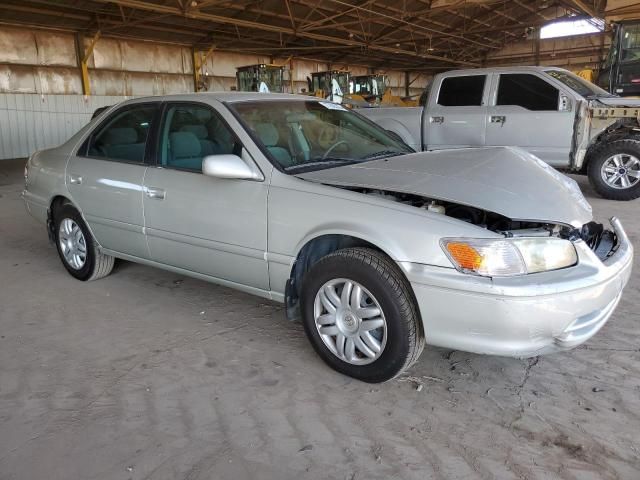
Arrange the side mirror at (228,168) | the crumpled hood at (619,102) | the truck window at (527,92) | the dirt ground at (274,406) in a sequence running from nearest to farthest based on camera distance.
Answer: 1. the dirt ground at (274,406)
2. the side mirror at (228,168)
3. the crumpled hood at (619,102)
4. the truck window at (527,92)

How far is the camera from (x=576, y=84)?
7.39m

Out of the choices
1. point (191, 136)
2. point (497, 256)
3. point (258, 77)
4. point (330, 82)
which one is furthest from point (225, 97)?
point (330, 82)

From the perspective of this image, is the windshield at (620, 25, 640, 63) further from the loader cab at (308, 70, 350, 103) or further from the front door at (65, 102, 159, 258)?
the front door at (65, 102, 159, 258)

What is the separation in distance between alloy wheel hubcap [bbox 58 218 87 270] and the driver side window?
1.28 m

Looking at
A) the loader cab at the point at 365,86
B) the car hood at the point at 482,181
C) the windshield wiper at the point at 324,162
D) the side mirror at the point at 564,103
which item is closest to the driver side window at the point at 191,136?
the windshield wiper at the point at 324,162

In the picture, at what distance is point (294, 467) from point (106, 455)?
2.66ft

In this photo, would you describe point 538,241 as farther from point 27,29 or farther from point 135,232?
point 27,29

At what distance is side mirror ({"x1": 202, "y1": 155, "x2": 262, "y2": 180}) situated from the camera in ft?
9.29

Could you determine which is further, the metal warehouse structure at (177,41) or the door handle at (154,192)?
the metal warehouse structure at (177,41)

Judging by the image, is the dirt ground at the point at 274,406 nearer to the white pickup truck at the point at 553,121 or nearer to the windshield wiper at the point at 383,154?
the windshield wiper at the point at 383,154

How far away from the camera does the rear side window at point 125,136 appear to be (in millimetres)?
3639

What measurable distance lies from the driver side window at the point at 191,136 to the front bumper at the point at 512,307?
62.6 inches

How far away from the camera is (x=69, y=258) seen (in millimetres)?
4398

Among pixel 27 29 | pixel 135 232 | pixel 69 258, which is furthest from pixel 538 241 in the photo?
pixel 27 29
